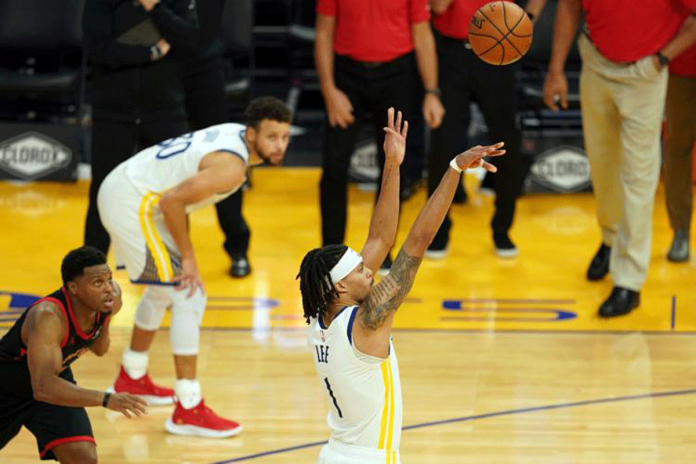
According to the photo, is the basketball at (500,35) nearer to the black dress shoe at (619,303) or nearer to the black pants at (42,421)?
the black pants at (42,421)

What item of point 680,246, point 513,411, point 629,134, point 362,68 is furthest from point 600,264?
point 513,411

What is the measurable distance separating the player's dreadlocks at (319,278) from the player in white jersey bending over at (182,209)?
6.31 ft

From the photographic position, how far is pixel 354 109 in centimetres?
923

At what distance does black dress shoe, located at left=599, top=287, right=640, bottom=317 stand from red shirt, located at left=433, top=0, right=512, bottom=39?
1.95 m

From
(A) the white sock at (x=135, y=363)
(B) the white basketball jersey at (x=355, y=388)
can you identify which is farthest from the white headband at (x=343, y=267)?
(A) the white sock at (x=135, y=363)

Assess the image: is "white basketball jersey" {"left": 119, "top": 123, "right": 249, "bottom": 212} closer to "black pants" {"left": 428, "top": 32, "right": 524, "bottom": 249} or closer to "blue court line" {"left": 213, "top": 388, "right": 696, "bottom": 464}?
"blue court line" {"left": 213, "top": 388, "right": 696, "bottom": 464}

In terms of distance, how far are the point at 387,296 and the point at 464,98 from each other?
4.66 meters

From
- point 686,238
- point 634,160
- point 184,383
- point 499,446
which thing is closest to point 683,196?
point 686,238

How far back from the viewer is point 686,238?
9680 millimetres

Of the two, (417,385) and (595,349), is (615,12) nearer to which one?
(595,349)

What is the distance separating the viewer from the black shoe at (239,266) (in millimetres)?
9352

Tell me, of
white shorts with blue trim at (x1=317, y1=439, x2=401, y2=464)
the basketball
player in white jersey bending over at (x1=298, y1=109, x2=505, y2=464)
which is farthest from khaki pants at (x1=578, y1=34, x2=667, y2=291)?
white shorts with blue trim at (x1=317, y1=439, x2=401, y2=464)

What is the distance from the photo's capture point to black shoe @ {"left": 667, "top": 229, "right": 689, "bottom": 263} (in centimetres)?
965

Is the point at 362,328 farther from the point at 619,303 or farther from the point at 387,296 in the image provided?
the point at 619,303
